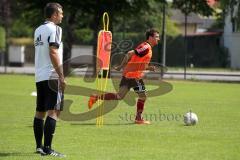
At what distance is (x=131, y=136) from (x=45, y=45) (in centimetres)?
298

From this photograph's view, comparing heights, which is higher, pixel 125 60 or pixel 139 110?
pixel 125 60

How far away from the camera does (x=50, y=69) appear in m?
9.30

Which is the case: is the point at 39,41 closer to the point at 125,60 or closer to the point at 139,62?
the point at 125,60

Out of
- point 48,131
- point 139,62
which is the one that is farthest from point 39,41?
point 139,62

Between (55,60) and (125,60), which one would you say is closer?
(55,60)

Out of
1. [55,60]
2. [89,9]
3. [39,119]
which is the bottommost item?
[39,119]

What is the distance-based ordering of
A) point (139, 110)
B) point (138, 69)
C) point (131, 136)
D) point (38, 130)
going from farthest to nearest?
1. point (138, 69)
2. point (139, 110)
3. point (131, 136)
4. point (38, 130)

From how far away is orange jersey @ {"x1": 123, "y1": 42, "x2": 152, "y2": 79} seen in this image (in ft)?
44.7

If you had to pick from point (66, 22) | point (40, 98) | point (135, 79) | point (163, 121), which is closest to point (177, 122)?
point (163, 121)

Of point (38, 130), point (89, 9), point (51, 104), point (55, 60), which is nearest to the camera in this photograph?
point (55, 60)

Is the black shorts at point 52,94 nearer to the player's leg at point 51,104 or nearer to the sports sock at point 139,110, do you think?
the player's leg at point 51,104

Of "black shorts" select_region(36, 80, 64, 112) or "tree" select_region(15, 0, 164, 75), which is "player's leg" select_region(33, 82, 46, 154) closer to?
"black shorts" select_region(36, 80, 64, 112)

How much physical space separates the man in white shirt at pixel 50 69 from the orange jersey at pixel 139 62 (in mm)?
4439

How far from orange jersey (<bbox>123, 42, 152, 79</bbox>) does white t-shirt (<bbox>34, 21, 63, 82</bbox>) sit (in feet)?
14.5
